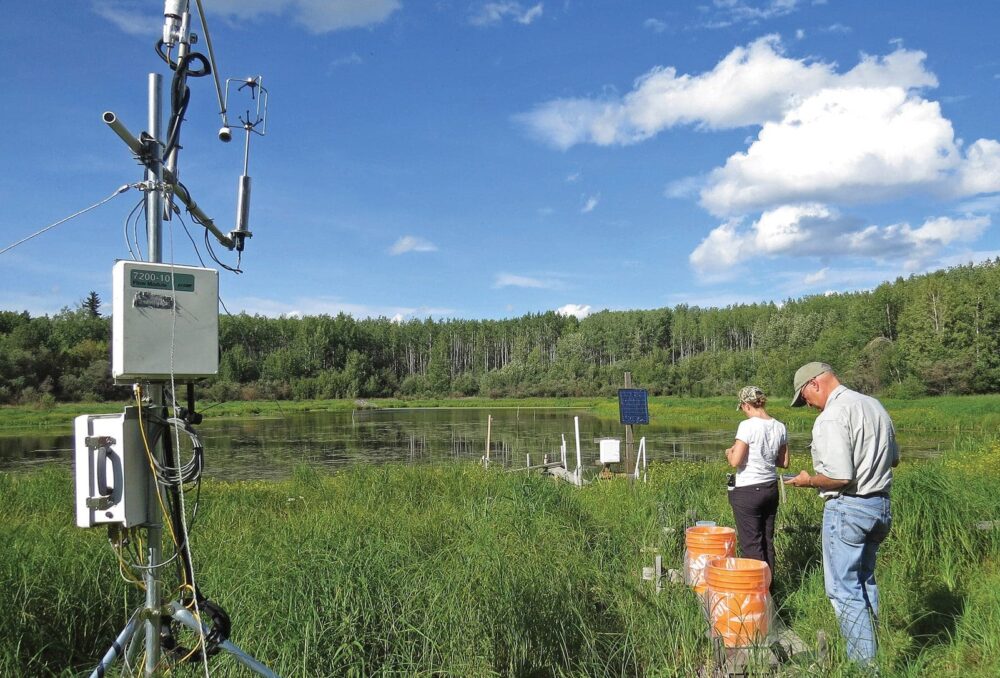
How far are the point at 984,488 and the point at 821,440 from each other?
15.7 ft

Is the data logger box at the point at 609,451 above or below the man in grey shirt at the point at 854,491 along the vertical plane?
below

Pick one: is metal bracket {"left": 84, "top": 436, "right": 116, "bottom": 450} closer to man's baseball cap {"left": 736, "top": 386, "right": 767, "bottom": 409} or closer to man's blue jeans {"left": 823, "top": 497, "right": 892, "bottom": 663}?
man's blue jeans {"left": 823, "top": 497, "right": 892, "bottom": 663}

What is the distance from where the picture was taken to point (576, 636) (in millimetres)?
4316

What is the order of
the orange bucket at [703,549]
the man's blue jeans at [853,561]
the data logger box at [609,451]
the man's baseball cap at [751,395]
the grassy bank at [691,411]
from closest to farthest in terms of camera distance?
the man's blue jeans at [853,561]
the orange bucket at [703,549]
the man's baseball cap at [751,395]
the data logger box at [609,451]
the grassy bank at [691,411]

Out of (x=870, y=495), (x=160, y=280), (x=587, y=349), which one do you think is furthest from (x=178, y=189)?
(x=587, y=349)

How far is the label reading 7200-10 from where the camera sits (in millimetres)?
2678

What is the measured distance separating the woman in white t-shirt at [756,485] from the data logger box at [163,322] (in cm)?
359

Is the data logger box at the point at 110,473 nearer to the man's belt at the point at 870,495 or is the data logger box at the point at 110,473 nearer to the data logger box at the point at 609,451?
the man's belt at the point at 870,495

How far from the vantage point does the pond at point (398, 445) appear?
70.7 feet

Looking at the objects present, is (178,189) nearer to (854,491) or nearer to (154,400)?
(154,400)

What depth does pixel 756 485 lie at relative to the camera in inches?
192

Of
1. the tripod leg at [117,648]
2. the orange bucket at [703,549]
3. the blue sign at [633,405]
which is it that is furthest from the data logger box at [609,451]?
the tripod leg at [117,648]

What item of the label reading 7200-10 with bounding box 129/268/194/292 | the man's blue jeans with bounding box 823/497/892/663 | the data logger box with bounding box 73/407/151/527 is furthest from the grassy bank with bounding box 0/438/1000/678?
the label reading 7200-10 with bounding box 129/268/194/292

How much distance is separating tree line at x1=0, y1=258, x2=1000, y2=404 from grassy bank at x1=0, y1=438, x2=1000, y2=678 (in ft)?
87.5
